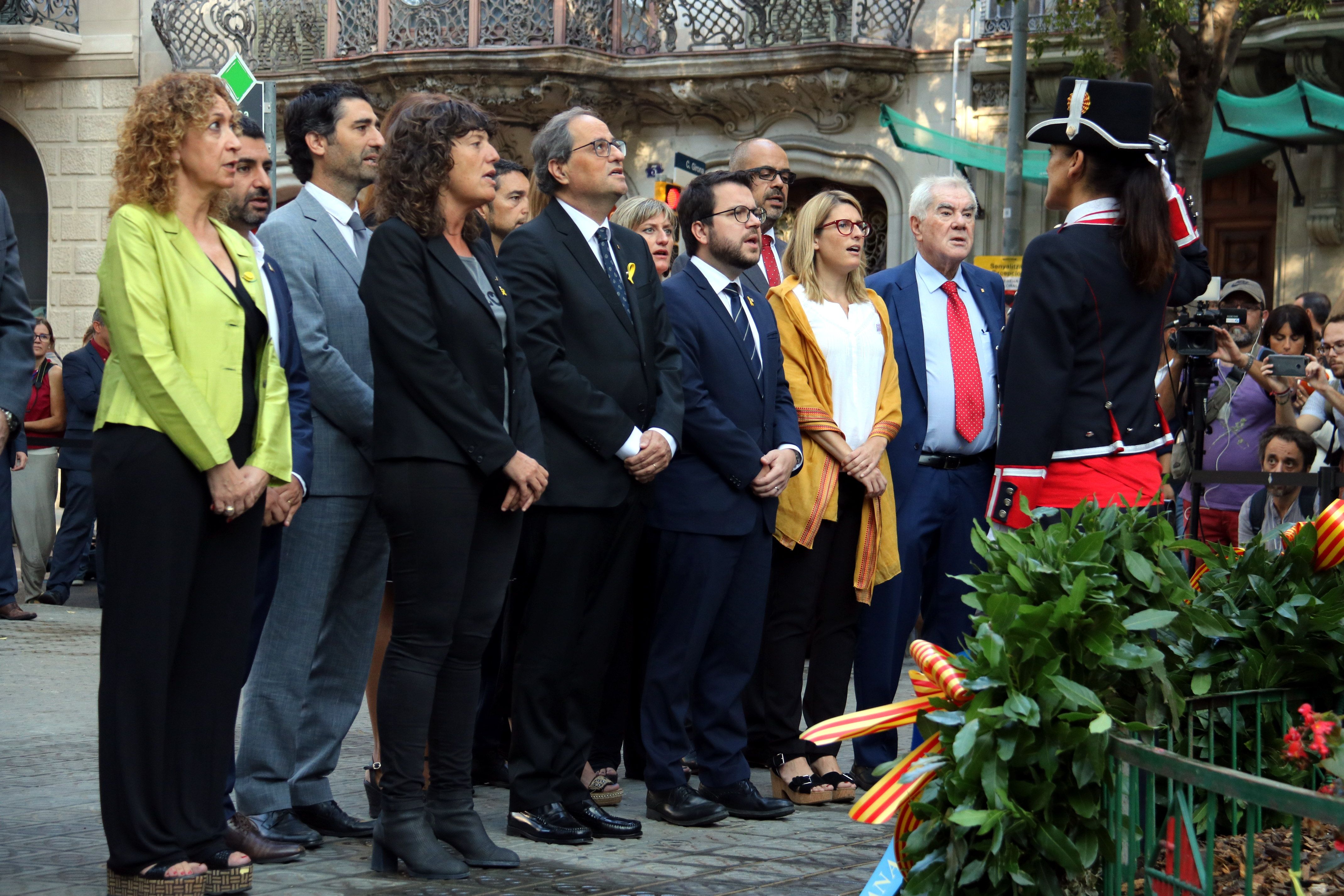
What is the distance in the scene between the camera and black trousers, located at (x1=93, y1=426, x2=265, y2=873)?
164 inches

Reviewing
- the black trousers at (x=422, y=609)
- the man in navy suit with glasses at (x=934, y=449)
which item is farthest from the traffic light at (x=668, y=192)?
the black trousers at (x=422, y=609)

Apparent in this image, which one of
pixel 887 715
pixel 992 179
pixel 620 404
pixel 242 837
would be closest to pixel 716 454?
pixel 620 404

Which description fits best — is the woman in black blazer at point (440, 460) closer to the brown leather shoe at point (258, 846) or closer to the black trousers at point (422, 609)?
the black trousers at point (422, 609)

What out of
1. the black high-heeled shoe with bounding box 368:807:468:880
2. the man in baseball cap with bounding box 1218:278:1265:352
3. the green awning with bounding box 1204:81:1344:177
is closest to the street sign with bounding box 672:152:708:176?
the man in baseball cap with bounding box 1218:278:1265:352

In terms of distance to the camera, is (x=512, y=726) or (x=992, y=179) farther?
(x=992, y=179)

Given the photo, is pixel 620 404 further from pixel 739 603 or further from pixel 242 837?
pixel 242 837

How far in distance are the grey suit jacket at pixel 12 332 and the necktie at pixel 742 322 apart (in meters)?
2.30

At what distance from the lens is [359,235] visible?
549 cm

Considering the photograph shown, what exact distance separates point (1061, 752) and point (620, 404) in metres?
2.60

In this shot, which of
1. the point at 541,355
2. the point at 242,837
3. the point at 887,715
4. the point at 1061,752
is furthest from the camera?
the point at 541,355

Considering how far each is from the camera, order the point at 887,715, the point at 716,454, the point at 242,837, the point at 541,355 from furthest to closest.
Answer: the point at 716,454
the point at 541,355
the point at 242,837
the point at 887,715

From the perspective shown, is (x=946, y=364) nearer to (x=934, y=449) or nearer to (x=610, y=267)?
(x=934, y=449)

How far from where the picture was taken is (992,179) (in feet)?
66.4

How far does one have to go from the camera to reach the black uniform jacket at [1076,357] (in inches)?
197
